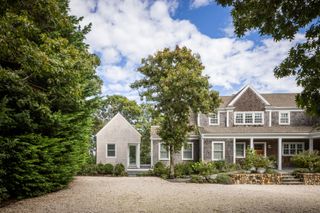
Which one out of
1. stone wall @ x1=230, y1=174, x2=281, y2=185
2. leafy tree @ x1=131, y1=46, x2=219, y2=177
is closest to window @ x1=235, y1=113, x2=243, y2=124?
leafy tree @ x1=131, y1=46, x2=219, y2=177

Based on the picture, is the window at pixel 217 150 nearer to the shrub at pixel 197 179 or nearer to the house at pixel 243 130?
the house at pixel 243 130

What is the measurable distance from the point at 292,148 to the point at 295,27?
2187 cm

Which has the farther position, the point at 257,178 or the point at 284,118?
Answer: the point at 284,118

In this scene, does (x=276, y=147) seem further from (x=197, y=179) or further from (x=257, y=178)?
(x=197, y=179)

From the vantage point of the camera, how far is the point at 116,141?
25938mm

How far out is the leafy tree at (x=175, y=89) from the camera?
17406 millimetres

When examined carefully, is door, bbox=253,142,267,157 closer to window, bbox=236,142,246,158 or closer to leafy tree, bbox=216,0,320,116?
window, bbox=236,142,246,158

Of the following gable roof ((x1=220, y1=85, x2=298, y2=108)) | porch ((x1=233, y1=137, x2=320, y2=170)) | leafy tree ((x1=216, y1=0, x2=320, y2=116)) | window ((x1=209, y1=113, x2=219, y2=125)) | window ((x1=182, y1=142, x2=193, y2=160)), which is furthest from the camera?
window ((x1=209, y1=113, x2=219, y2=125))


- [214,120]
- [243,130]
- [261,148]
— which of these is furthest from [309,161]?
[214,120]

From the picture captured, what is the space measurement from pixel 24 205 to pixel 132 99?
108 feet

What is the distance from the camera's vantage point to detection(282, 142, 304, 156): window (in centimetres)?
2458

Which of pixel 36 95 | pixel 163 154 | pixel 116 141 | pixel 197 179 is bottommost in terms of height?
pixel 197 179

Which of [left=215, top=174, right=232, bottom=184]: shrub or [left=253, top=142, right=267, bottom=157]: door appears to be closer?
[left=215, top=174, right=232, bottom=184]: shrub

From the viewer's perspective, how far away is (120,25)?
489 inches
